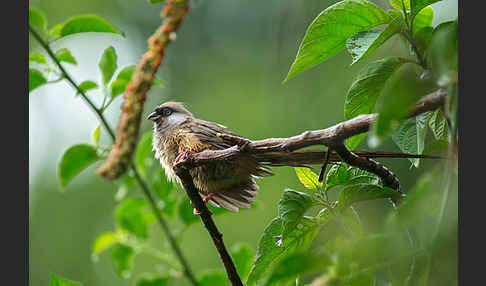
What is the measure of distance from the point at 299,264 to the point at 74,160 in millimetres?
1926

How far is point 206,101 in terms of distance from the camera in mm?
10344

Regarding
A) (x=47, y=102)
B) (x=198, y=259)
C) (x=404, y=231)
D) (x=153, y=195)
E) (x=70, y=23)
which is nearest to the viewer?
(x=404, y=231)

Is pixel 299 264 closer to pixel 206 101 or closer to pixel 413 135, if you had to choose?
pixel 413 135

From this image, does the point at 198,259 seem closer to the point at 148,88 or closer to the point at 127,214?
the point at 127,214

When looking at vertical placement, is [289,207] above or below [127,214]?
above

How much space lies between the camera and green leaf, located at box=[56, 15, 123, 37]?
2.19 metres

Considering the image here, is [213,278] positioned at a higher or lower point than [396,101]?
lower

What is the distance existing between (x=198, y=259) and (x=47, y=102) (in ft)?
10.4

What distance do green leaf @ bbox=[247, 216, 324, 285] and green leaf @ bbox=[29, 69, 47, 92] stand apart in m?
1.47

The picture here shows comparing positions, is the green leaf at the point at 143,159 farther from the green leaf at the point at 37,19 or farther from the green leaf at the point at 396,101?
the green leaf at the point at 396,101

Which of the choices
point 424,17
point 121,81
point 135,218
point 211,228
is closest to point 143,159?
point 135,218

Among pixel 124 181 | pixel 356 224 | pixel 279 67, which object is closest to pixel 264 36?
pixel 279 67

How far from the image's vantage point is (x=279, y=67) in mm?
8820

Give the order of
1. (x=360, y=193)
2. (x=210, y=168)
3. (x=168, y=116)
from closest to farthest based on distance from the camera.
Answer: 1. (x=360, y=193)
2. (x=210, y=168)
3. (x=168, y=116)
